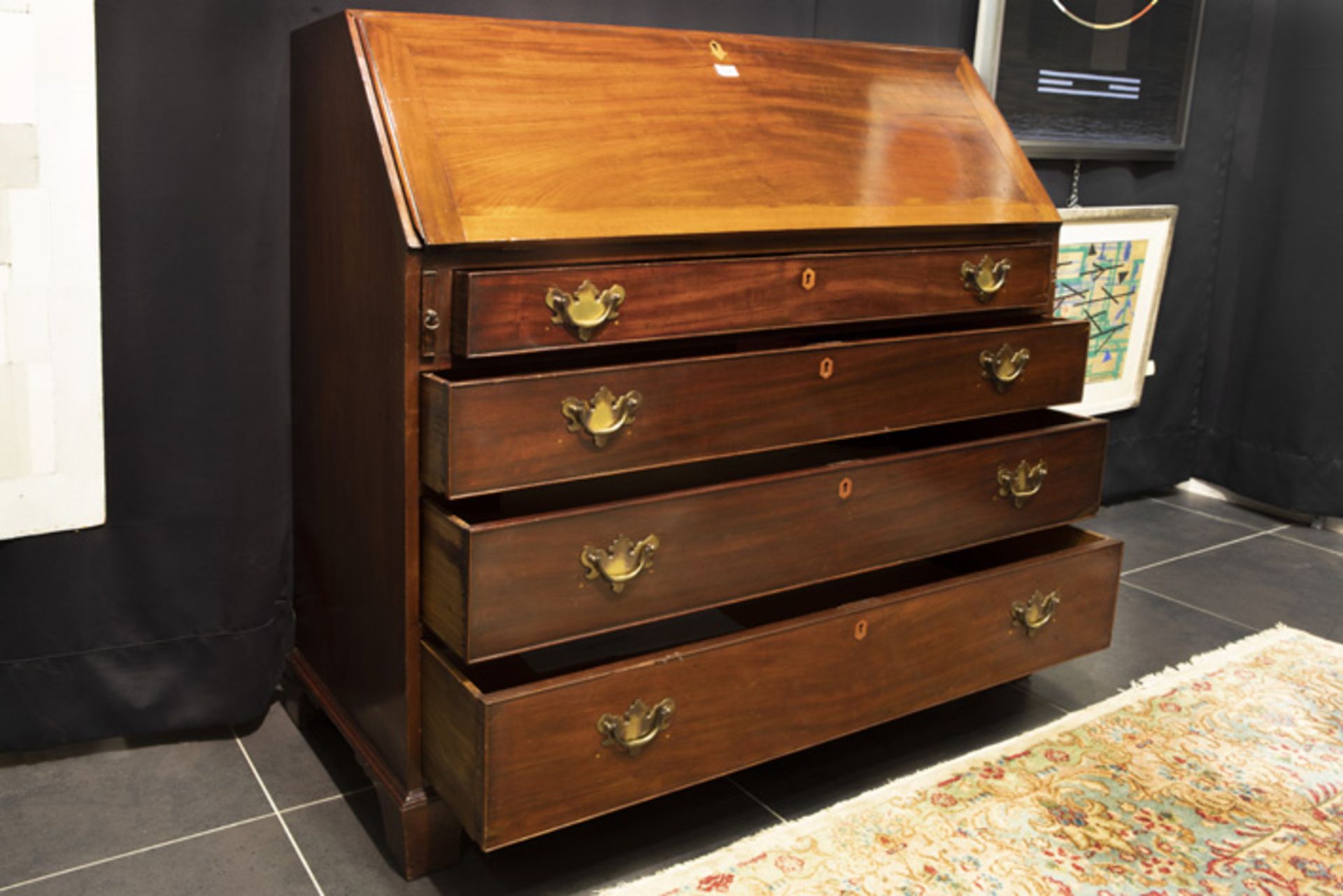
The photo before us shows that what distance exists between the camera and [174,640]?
86.2 inches

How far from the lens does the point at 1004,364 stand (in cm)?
219

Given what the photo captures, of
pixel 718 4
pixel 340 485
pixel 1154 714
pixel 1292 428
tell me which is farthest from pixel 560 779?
pixel 1292 428

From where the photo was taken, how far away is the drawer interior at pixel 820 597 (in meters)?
2.17

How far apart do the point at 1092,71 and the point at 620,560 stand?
2.11 meters

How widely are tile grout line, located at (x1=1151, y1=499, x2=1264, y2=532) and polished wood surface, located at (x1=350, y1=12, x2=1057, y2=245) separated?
1.71m

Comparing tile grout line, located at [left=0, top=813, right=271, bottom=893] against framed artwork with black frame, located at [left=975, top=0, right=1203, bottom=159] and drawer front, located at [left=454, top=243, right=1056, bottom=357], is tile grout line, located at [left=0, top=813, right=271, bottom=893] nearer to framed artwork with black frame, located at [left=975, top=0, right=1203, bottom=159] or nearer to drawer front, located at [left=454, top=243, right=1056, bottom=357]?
drawer front, located at [left=454, top=243, right=1056, bottom=357]

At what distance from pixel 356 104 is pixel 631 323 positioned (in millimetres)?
482

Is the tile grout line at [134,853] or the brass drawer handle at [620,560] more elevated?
the brass drawer handle at [620,560]

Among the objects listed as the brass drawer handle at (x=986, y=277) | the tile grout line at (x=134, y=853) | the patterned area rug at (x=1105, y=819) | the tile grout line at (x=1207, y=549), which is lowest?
the tile grout line at (x=134, y=853)

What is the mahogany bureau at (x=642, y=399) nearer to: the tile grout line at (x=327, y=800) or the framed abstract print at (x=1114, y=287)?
the tile grout line at (x=327, y=800)

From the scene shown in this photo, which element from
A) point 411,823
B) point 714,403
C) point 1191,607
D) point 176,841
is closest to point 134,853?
point 176,841

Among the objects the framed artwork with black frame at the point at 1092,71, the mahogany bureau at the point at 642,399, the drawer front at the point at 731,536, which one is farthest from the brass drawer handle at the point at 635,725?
the framed artwork with black frame at the point at 1092,71

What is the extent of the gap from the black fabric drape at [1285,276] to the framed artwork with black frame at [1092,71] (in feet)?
1.00

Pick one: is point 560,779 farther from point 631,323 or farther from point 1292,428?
point 1292,428
